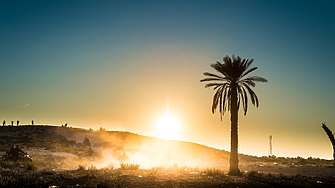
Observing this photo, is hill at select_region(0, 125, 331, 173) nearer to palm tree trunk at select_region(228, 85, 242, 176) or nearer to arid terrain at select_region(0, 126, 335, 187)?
arid terrain at select_region(0, 126, 335, 187)

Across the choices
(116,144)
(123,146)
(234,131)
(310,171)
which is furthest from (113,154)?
(310,171)

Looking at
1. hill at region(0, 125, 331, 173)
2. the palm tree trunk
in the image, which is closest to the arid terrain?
hill at region(0, 125, 331, 173)

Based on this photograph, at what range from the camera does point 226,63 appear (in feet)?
78.4

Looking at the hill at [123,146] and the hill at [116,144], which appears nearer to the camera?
the hill at [123,146]

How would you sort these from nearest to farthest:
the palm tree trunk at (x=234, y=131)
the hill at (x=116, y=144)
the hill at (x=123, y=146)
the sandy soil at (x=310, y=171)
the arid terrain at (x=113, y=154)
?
the palm tree trunk at (x=234, y=131) < the sandy soil at (x=310, y=171) < the arid terrain at (x=113, y=154) < the hill at (x=123, y=146) < the hill at (x=116, y=144)

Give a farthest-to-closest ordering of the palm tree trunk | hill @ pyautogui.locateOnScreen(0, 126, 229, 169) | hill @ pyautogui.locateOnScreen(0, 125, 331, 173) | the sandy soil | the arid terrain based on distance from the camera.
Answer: hill @ pyautogui.locateOnScreen(0, 126, 229, 169), hill @ pyautogui.locateOnScreen(0, 125, 331, 173), the arid terrain, the sandy soil, the palm tree trunk

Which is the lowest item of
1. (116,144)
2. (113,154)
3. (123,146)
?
(113,154)

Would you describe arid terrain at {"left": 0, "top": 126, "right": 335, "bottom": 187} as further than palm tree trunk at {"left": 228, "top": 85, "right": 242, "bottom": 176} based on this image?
Yes

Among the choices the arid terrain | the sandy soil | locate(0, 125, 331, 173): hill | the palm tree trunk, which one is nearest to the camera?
the palm tree trunk

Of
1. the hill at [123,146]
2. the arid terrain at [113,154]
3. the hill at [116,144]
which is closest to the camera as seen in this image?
the arid terrain at [113,154]

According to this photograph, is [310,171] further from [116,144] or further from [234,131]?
[116,144]

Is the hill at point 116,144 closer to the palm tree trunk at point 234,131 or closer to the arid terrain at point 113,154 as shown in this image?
the arid terrain at point 113,154

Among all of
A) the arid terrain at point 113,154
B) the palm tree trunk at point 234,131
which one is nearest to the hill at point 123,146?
the arid terrain at point 113,154

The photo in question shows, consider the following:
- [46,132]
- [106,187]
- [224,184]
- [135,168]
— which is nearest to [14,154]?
[135,168]
